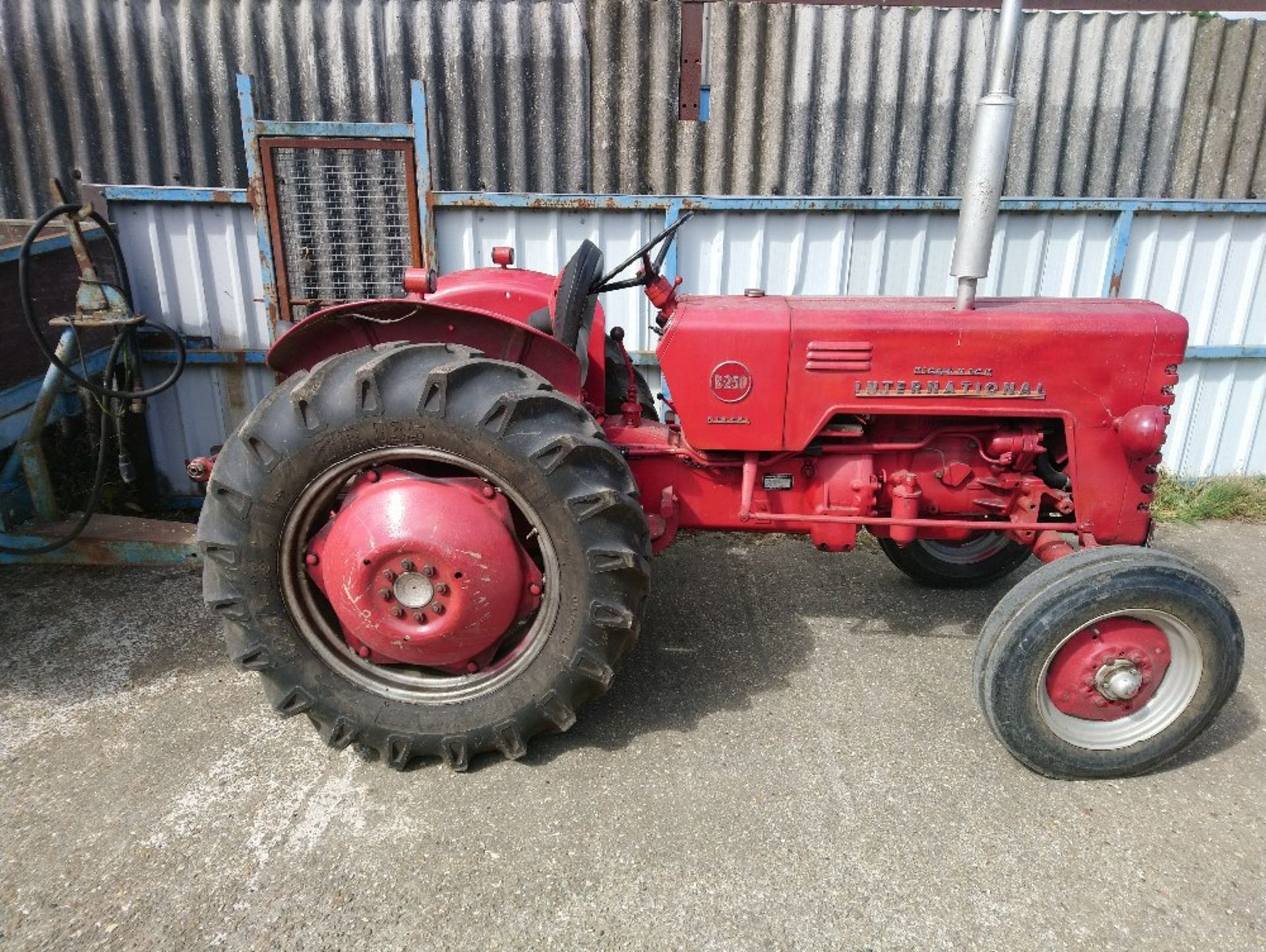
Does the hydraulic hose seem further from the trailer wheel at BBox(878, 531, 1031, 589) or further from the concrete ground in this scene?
the trailer wheel at BBox(878, 531, 1031, 589)

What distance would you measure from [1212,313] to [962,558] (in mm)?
2330

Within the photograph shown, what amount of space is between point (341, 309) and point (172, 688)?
1.39 metres

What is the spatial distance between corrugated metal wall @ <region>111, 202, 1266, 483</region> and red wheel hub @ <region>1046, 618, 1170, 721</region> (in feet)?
7.96

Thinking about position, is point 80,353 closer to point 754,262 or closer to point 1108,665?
point 754,262

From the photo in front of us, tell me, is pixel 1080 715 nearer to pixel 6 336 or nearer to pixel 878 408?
pixel 878 408

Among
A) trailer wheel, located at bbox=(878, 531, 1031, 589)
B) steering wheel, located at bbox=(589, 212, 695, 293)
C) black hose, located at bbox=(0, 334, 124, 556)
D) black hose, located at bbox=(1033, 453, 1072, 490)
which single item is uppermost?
steering wheel, located at bbox=(589, 212, 695, 293)

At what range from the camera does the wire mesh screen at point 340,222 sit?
12.9ft

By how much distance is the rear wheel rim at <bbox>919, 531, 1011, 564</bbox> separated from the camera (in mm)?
3322

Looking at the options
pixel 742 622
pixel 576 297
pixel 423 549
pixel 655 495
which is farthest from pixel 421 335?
pixel 742 622

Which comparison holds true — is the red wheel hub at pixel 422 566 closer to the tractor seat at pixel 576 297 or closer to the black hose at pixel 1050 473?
the tractor seat at pixel 576 297

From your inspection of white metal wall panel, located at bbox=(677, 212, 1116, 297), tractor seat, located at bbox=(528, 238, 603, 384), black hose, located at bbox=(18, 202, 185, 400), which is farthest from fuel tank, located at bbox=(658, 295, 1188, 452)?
black hose, located at bbox=(18, 202, 185, 400)

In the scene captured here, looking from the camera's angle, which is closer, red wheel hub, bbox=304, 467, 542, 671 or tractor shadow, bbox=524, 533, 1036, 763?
red wheel hub, bbox=304, 467, 542, 671

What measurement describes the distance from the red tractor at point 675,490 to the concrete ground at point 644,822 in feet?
0.60

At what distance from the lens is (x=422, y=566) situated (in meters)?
2.19
